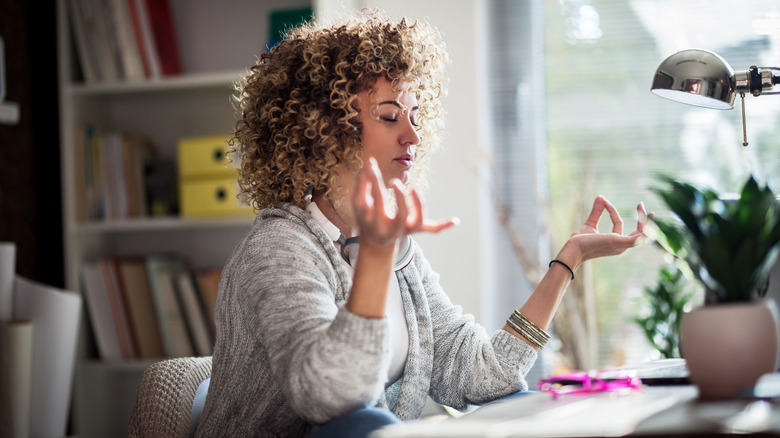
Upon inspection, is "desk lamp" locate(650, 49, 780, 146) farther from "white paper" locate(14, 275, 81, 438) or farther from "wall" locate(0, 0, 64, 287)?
"wall" locate(0, 0, 64, 287)

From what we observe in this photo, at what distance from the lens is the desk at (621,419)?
2.37 feet

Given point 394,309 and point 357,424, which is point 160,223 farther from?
point 357,424

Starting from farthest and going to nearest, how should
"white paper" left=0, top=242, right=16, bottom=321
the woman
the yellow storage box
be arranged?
the yellow storage box, "white paper" left=0, top=242, right=16, bottom=321, the woman

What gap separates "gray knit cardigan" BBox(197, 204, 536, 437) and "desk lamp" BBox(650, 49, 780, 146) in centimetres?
53

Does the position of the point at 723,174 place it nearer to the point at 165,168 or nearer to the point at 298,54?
Result: the point at 298,54

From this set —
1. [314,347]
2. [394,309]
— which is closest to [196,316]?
[394,309]

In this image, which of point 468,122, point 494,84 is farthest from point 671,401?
point 494,84

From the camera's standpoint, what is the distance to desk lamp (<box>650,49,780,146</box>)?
1.35 metres

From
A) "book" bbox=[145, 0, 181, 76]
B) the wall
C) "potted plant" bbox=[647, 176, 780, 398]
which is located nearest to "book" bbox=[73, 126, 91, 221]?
the wall

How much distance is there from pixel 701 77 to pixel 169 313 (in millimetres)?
1844

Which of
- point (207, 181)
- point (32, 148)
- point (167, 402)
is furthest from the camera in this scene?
point (32, 148)

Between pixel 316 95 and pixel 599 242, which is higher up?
pixel 316 95

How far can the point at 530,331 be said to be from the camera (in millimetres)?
1444

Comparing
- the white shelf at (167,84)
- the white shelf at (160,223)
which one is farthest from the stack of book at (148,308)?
the white shelf at (167,84)
